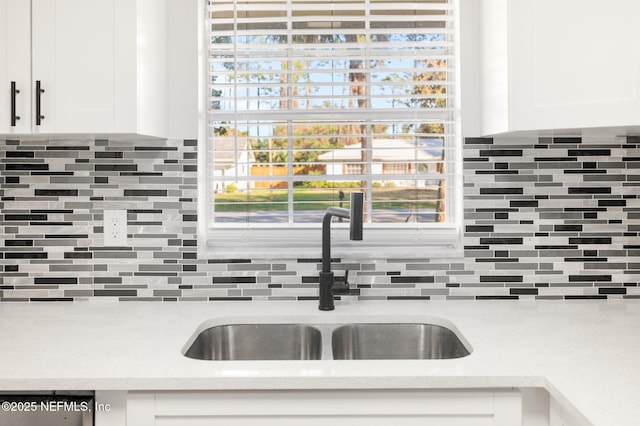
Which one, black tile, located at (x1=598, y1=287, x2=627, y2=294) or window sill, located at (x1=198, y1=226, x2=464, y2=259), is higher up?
window sill, located at (x1=198, y1=226, x2=464, y2=259)

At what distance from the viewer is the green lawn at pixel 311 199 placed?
2008 mm

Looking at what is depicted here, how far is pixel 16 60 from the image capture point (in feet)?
5.08

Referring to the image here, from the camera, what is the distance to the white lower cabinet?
120 cm

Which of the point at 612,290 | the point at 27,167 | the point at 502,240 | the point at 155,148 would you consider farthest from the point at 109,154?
the point at 612,290

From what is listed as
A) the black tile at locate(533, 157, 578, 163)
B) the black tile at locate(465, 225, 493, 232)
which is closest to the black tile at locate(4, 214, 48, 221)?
the black tile at locate(465, 225, 493, 232)

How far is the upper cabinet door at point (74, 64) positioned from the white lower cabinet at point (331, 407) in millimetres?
854

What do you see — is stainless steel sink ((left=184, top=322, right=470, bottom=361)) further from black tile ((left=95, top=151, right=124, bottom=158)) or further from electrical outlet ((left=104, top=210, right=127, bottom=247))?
black tile ((left=95, top=151, right=124, bottom=158))

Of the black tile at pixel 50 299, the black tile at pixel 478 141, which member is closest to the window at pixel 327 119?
the black tile at pixel 478 141

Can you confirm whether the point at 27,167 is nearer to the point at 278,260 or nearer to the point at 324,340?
the point at 278,260

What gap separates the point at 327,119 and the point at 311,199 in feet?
1.07

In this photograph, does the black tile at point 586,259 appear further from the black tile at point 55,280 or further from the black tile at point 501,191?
the black tile at point 55,280

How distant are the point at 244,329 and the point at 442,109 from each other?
1.12m

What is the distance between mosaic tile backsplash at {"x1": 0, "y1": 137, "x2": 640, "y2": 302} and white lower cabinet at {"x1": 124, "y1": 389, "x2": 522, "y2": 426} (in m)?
0.71

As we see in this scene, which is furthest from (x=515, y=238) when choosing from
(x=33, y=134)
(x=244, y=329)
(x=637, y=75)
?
(x=33, y=134)
